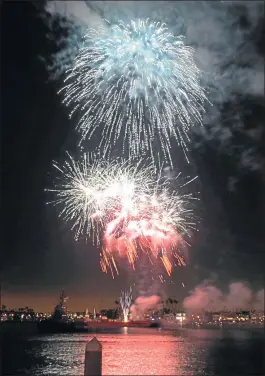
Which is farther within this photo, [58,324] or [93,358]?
[58,324]

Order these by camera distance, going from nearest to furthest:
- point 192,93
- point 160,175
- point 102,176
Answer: point 192,93 < point 102,176 < point 160,175

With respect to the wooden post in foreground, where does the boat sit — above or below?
below

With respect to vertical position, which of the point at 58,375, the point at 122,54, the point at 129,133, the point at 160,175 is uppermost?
the point at 122,54

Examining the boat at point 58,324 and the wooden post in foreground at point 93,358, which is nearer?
the wooden post in foreground at point 93,358

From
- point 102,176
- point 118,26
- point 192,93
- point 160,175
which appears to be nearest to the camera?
point 118,26

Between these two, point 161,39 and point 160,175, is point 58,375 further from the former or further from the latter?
point 161,39

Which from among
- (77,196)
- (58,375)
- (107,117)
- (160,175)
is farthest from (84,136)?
(58,375)

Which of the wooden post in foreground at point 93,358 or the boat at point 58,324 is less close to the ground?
the wooden post in foreground at point 93,358

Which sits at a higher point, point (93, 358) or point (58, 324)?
point (93, 358)
